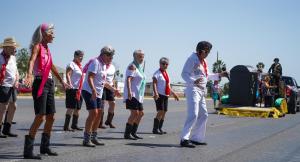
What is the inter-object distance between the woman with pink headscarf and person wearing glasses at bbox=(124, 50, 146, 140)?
2.68m

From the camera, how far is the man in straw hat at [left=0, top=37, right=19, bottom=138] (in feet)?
28.2

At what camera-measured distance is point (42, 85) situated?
6133 millimetres

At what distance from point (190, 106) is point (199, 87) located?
409 mm

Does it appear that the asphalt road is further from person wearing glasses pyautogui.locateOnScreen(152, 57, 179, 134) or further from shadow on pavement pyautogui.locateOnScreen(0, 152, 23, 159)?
person wearing glasses pyautogui.locateOnScreen(152, 57, 179, 134)

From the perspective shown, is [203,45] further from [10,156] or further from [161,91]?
[10,156]

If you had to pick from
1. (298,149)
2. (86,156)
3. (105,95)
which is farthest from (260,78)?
(86,156)

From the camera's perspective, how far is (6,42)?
8.68 metres

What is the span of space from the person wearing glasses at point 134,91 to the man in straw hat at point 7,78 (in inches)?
91.6

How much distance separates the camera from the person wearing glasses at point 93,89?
24.8 ft

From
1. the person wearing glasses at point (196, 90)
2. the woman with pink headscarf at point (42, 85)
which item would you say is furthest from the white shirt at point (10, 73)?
the person wearing glasses at point (196, 90)

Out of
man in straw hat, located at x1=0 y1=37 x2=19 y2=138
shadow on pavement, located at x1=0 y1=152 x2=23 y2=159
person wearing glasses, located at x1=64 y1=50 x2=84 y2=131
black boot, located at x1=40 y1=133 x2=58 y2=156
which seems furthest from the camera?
person wearing glasses, located at x1=64 y1=50 x2=84 y2=131

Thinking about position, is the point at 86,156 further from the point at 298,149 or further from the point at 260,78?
the point at 260,78

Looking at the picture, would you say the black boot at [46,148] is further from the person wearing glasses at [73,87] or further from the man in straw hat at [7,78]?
the person wearing glasses at [73,87]

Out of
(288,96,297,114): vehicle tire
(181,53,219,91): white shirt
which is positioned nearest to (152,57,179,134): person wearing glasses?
(181,53,219,91): white shirt
